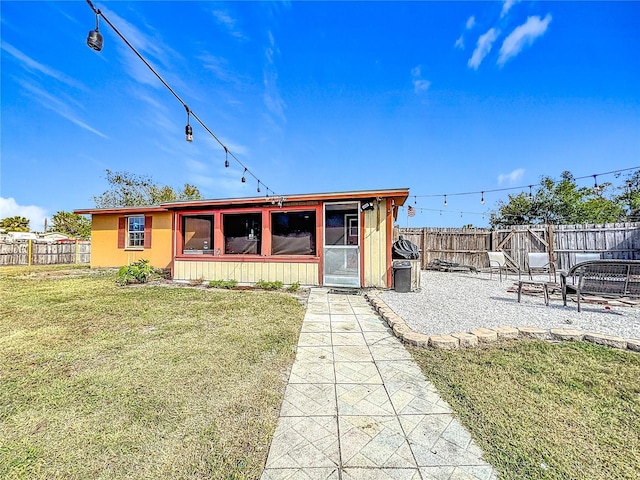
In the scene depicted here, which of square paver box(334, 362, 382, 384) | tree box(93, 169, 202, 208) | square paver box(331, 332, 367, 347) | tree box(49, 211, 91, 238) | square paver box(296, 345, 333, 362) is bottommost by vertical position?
square paver box(334, 362, 382, 384)

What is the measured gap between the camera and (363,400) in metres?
2.04

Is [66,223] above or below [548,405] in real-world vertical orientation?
above

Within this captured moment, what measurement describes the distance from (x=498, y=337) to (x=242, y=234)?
7040mm

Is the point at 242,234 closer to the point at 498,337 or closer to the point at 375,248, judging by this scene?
the point at 375,248

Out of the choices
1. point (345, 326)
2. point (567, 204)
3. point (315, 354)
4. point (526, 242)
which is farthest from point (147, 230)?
point (567, 204)

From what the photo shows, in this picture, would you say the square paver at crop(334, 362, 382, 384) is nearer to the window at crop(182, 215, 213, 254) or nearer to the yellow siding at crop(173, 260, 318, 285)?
the yellow siding at crop(173, 260, 318, 285)

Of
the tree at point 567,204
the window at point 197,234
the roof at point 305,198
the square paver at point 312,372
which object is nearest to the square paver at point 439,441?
the square paver at point 312,372

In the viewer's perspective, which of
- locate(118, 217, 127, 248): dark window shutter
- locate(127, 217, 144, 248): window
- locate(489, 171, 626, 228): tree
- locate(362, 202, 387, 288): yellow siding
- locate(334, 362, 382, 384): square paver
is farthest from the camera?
locate(489, 171, 626, 228): tree

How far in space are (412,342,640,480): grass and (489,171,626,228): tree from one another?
52.9 ft

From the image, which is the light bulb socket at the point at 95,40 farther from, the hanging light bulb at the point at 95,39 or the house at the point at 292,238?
the house at the point at 292,238

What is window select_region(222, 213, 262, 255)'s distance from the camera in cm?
→ 828

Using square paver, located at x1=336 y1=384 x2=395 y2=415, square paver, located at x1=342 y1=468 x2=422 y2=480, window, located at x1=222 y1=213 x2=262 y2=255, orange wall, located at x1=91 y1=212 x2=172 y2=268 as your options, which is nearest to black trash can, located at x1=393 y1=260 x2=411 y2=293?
window, located at x1=222 y1=213 x2=262 y2=255

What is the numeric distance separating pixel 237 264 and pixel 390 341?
5747mm

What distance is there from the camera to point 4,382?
2320mm
